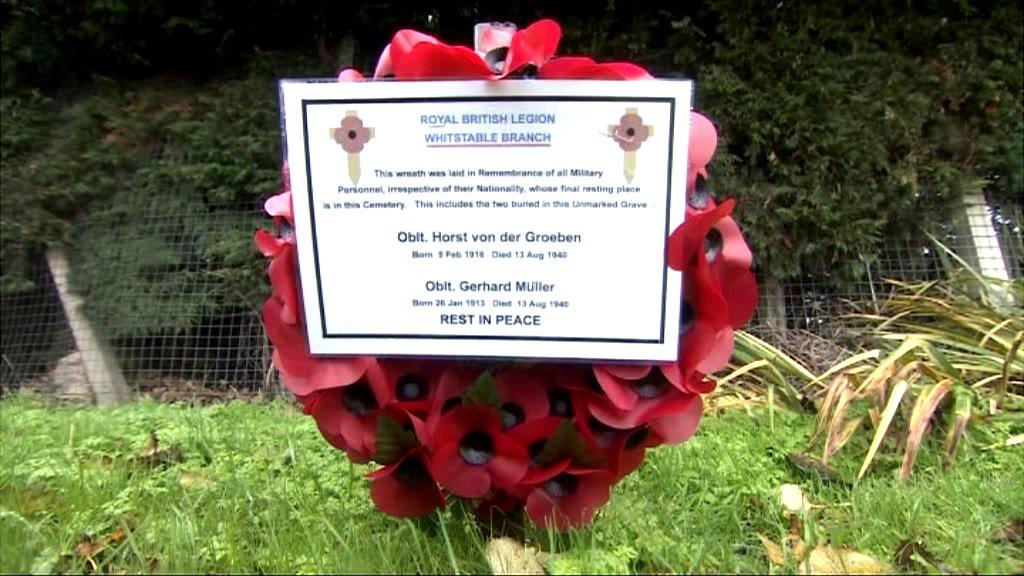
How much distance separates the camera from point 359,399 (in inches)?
77.3

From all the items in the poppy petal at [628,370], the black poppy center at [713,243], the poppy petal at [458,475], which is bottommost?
the poppy petal at [458,475]

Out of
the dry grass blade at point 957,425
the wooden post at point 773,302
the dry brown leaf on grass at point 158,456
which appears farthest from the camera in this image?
the wooden post at point 773,302

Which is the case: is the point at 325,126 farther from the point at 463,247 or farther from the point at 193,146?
the point at 193,146

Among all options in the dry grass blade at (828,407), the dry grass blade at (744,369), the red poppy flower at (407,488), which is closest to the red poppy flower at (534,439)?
the red poppy flower at (407,488)

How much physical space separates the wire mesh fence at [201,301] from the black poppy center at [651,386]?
102 inches

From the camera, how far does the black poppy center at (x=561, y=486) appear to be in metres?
1.88

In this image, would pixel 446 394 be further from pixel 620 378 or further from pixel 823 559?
pixel 823 559

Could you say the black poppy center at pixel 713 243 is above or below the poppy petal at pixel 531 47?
below

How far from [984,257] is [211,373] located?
437cm

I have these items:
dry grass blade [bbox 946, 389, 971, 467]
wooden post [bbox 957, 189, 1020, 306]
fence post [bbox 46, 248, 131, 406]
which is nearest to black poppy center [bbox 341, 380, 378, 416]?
dry grass blade [bbox 946, 389, 971, 467]

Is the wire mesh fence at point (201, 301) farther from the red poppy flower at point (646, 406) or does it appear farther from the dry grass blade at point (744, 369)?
the red poppy flower at point (646, 406)

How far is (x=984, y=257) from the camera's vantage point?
4.57 meters

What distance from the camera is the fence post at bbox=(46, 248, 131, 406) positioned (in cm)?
497

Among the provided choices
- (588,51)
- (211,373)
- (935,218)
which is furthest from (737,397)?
(211,373)
